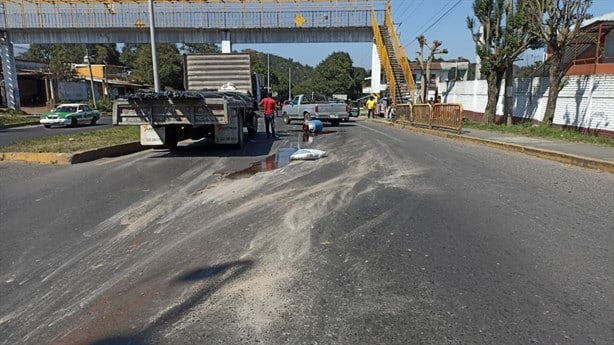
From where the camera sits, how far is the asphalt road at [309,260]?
335 centimetres

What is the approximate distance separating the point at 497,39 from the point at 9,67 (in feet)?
115

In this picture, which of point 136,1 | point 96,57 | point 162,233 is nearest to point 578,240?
point 162,233

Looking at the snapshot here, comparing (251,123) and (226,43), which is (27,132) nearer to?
(251,123)

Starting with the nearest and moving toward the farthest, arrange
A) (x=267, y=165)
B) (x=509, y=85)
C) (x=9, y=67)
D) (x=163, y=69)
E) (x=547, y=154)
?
1. (x=267, y=165)
2. (x=547, y=154)
3. (x=509, y=85)
4. (x=9, y=67)
5. (x=163, y=69)

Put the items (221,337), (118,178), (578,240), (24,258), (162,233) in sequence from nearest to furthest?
(221,337) < (24,258) < (578,240) < (162,233) < (118,178)

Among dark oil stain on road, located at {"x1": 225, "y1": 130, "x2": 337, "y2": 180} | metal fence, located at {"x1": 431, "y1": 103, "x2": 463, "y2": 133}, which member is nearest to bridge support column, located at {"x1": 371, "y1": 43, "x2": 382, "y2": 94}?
metal fence, located at {"x1": 431, "y1": 103, "x2": 463, "y2": 133}

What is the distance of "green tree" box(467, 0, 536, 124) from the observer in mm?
20328

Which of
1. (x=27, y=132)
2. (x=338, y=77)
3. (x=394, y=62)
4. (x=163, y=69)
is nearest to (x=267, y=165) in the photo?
(x=27, y=132)

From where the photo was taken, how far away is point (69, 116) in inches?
1064

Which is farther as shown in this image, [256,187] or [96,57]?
[96,57]

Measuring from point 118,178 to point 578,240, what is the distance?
24.8ft

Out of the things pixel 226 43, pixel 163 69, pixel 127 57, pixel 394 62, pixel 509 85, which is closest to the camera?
pixel 509 85

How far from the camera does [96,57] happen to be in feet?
316

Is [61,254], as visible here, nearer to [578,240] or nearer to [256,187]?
[256,187]
